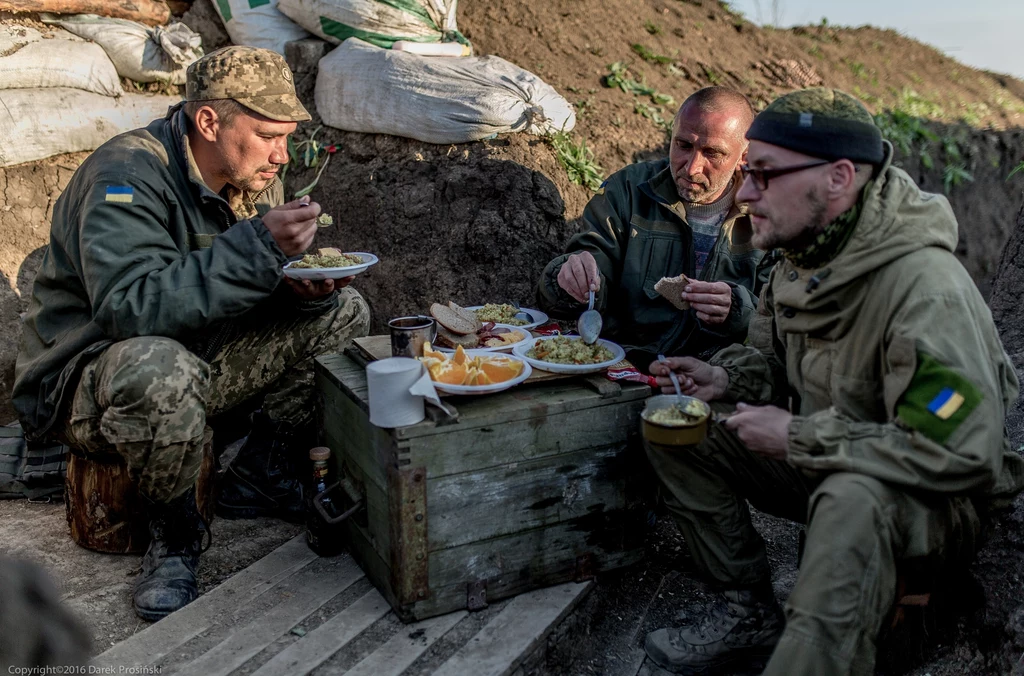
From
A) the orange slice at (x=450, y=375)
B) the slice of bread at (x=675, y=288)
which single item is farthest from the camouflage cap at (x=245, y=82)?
the slice of bread at (x=675, y=288)

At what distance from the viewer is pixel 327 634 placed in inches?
112

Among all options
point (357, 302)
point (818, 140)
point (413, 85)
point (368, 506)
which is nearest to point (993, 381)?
point (818, 140)

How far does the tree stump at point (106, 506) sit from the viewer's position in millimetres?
3416

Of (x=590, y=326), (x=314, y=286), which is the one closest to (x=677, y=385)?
(x=590, y=326)

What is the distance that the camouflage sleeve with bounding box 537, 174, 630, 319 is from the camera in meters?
3.91

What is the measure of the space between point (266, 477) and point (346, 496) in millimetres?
731

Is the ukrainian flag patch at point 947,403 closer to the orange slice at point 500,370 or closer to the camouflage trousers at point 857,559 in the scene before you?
the camouflage trousers at point 857,559

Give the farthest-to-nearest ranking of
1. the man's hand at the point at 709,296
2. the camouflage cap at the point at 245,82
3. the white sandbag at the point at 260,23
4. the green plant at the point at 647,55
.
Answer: the green plant at the point at 647,55 → the white sandbag at the point at 260,23 → the camouflage cap at the point at 245,82 → the man's hand at the point at 709,296

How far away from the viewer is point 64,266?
135 inches

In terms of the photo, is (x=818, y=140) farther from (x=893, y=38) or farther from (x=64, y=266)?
(x=893, y=38)

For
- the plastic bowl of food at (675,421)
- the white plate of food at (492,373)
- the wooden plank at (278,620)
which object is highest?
the plastic bowl of food at (675,421)

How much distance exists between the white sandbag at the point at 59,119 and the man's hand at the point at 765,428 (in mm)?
4468

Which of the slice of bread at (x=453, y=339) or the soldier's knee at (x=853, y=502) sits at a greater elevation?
the soldier's knee at (x=853, y=502)

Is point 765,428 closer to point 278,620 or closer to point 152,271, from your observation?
point 278,620
